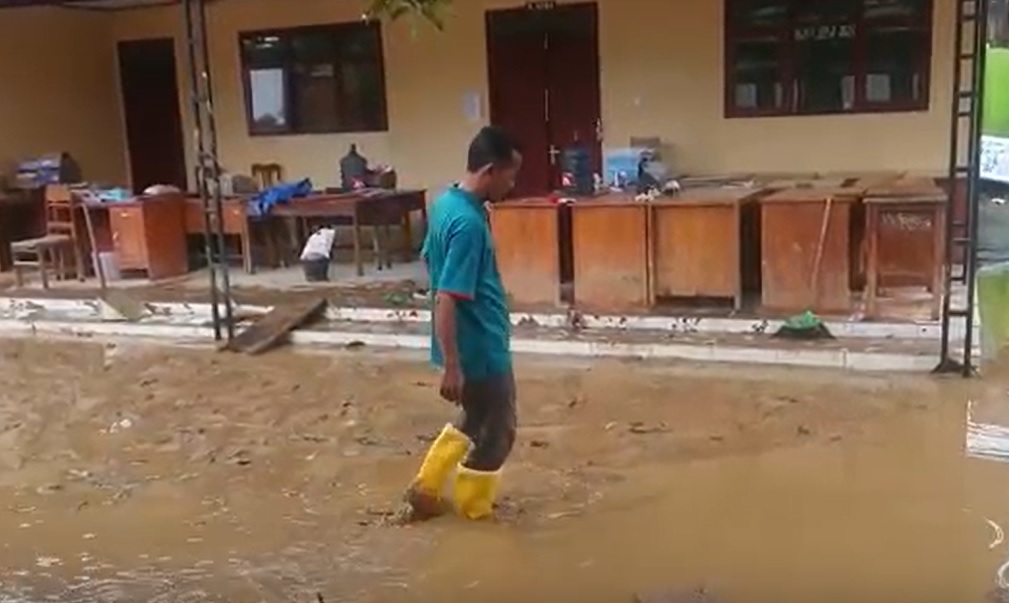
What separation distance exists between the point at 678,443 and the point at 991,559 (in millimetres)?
1687

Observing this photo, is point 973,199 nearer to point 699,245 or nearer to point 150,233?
point 699,245

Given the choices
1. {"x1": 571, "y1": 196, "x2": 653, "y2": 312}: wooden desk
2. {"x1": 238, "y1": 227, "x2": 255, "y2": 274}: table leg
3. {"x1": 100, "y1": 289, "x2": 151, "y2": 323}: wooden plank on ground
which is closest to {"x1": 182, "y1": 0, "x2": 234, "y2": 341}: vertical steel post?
{"x1": 100, "y1": 289, "x2": 151, "y2": 323}: wooden plank on ground

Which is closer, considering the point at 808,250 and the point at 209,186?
the point at 808,250

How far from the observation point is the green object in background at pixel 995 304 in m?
3.15

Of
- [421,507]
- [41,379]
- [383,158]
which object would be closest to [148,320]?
[41,379]

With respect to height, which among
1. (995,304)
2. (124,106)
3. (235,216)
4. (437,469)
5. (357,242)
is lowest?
(437,469)

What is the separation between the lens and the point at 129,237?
395 inches

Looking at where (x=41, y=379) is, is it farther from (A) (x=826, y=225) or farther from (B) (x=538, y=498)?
(A) (x=826, y=225)

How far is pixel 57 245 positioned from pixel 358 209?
110 inches

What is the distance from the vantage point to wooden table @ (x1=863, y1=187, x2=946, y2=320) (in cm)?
673

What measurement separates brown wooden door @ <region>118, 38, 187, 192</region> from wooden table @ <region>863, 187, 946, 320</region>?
8.54 metres

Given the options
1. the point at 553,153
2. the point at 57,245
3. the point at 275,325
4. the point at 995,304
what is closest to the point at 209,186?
the point at 275,325

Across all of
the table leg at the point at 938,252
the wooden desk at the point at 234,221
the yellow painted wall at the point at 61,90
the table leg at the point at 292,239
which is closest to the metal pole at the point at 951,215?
the table leg at the point at 938,252

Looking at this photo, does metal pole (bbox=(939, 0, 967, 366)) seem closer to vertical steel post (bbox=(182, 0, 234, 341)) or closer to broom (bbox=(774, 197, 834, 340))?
broom (bbox=(774, 197, 834, 340))
